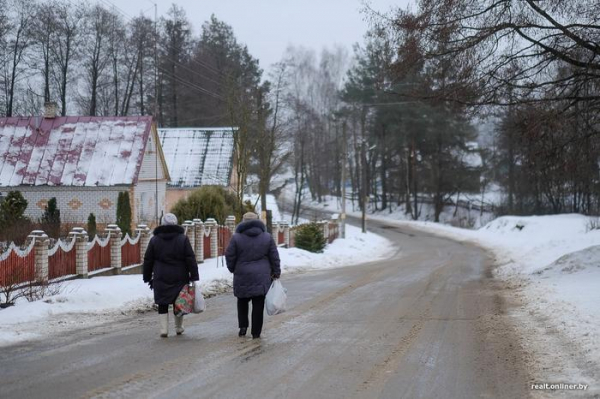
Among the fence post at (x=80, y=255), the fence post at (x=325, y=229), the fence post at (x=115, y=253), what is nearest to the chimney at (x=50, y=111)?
the fence post at (x=325, y=229)

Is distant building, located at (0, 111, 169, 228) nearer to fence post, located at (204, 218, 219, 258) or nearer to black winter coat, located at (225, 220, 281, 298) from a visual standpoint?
fence post, located at (204, 218, 219, 258)

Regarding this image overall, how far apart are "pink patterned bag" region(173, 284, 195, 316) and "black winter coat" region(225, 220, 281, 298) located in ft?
2.07

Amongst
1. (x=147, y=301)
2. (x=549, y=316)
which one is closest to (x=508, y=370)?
(x=549, y=316)

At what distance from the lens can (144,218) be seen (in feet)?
102

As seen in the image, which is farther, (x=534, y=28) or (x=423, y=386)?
(x=534, y=28)

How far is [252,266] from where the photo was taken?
8.96 meters

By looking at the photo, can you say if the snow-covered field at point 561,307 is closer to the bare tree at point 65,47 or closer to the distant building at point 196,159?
the distant building at point 196,159

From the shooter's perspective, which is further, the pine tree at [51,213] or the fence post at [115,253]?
the pine tree at [51,213]

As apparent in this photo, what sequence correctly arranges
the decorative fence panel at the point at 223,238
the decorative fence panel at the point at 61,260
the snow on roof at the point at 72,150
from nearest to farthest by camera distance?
the decorative fence panel at the point at 61,260
the decorative fence panel at the point at 223,238
the snow on roof at the point at 72,150

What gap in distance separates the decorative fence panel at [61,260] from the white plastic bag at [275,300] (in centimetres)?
632

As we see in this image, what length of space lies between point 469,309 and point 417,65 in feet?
21.1

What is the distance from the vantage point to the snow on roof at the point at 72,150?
94.7 ft

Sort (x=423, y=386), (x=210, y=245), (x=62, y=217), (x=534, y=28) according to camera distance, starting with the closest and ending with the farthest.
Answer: (x=423, y=386) → (x=534, y=28) → (x=210, y=245) → (x=62, y=217)

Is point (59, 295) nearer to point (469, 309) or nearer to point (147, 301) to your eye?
point (147, 301)
